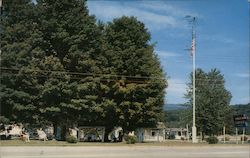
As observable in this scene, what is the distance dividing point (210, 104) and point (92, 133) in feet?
78.5

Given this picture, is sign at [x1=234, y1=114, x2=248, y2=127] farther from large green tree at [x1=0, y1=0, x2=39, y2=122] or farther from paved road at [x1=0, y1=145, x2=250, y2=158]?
paved road at [x1=0, y1=145, x2=250, y2=158]

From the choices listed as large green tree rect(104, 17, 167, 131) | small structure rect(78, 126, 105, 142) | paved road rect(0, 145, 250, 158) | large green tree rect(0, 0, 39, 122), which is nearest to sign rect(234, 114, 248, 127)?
large green tree rect(104, 17, 167, 131)

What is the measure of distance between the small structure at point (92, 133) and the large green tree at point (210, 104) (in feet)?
70.7

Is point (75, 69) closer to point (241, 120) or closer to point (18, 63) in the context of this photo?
point (18, 63)

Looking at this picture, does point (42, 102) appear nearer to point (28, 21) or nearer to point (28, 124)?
point (28, 124)

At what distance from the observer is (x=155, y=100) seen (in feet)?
197

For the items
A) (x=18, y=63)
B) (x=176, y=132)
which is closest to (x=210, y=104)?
(x=18, y=63)

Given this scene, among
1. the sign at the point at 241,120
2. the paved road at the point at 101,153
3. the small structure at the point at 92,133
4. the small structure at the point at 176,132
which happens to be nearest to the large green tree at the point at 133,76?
the small structure at the point at 92,133

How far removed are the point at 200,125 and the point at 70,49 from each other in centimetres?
3283

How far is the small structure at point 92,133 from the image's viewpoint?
63.8 m

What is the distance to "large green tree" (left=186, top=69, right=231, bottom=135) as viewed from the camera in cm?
8088

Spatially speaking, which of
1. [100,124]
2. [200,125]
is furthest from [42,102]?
[200,125]

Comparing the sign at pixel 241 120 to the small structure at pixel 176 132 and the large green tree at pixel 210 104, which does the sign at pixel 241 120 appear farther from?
the small structure at pixel 176 132

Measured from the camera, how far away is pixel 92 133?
65000mm
